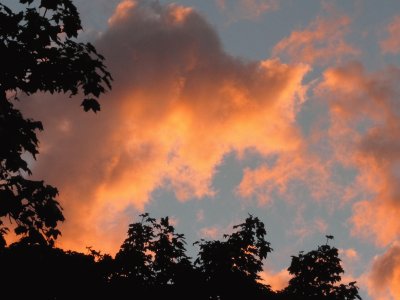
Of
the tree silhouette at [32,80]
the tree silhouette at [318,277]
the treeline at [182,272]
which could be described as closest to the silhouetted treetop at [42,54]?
the tree silhouette at [32,80]

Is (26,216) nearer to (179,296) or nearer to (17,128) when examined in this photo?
(17,128)

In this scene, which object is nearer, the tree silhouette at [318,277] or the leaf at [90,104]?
the leaf at [90,104]

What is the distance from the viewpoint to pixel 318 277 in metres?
29.8

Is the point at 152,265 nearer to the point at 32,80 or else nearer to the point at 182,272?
the point at 182,272

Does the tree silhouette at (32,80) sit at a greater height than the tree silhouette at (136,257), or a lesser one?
lesser

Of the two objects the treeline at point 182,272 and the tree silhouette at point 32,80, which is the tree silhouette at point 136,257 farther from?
the tree silhouette at point 32,80

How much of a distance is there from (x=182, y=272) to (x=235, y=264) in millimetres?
3939

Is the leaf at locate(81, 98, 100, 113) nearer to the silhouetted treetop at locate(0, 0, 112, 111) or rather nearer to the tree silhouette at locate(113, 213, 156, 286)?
the silhouetted treetop at locate(0, 0, 112, 111)

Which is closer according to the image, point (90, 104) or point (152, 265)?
point (90, 104)

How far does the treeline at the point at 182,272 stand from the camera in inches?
967

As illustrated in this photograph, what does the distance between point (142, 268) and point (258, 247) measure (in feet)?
24.7


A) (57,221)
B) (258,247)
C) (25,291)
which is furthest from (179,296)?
(57,221)

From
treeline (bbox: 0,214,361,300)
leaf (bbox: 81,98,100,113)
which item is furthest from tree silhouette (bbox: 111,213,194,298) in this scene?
leaf (bbox: 81,98,100,113)

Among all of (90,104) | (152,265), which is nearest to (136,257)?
(152,265)
